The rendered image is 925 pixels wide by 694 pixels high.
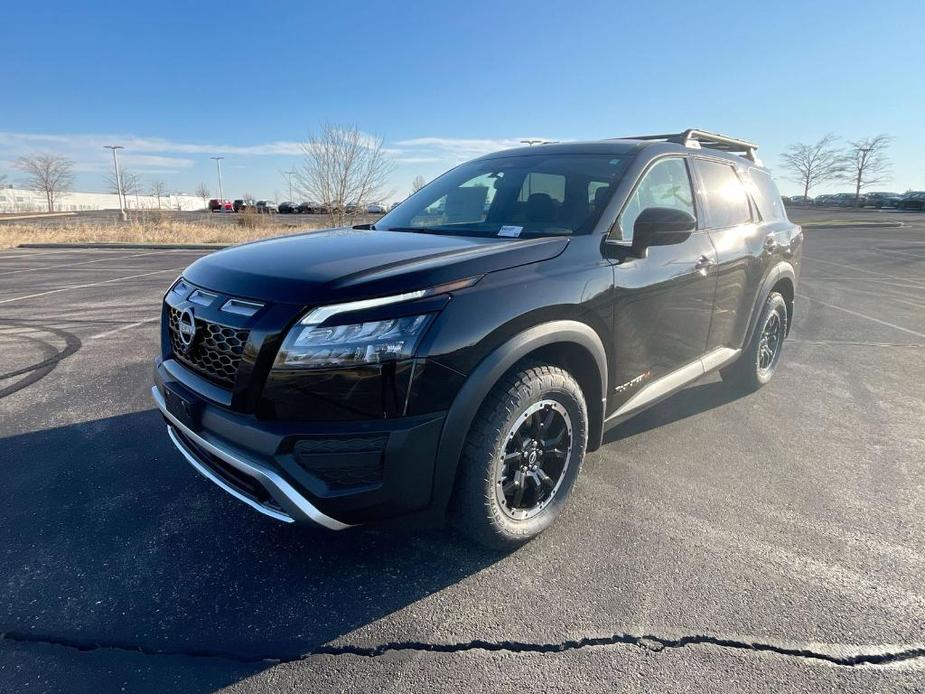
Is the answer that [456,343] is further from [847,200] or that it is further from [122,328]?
[847,200]

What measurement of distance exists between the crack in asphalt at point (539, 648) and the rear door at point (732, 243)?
208cm

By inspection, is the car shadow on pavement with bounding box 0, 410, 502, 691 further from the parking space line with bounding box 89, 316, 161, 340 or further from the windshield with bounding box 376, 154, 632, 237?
the parking space line with bounding box 89, 316, 161, 340

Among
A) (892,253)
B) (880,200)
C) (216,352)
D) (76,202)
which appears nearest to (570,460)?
(216,352)

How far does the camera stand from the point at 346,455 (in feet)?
6.75

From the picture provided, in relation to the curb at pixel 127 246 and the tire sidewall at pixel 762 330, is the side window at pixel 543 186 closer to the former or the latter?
the tire sidewall at pixel 762 330

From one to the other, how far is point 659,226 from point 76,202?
4379 inches

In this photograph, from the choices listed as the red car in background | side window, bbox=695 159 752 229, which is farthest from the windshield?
A: the red car in background

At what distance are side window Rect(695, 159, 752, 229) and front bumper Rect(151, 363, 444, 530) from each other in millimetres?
2732

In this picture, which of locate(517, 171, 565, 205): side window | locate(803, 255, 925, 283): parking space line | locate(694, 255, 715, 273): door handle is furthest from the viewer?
locate(803, 255, 925, 283): parking space line

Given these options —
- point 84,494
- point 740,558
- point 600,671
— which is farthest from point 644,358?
point 84,494

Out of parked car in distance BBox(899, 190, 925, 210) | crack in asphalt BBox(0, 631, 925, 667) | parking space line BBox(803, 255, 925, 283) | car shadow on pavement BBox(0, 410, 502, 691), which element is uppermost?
parked car in distance BBox(899, 190, 925, 210)

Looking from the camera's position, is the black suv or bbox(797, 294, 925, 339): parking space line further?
bbox(797, 294, 925, 339): parking space line

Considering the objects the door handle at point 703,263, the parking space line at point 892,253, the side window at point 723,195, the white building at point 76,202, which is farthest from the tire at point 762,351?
the white building at point 76,202

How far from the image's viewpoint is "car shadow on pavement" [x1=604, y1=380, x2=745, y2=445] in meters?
4.02
